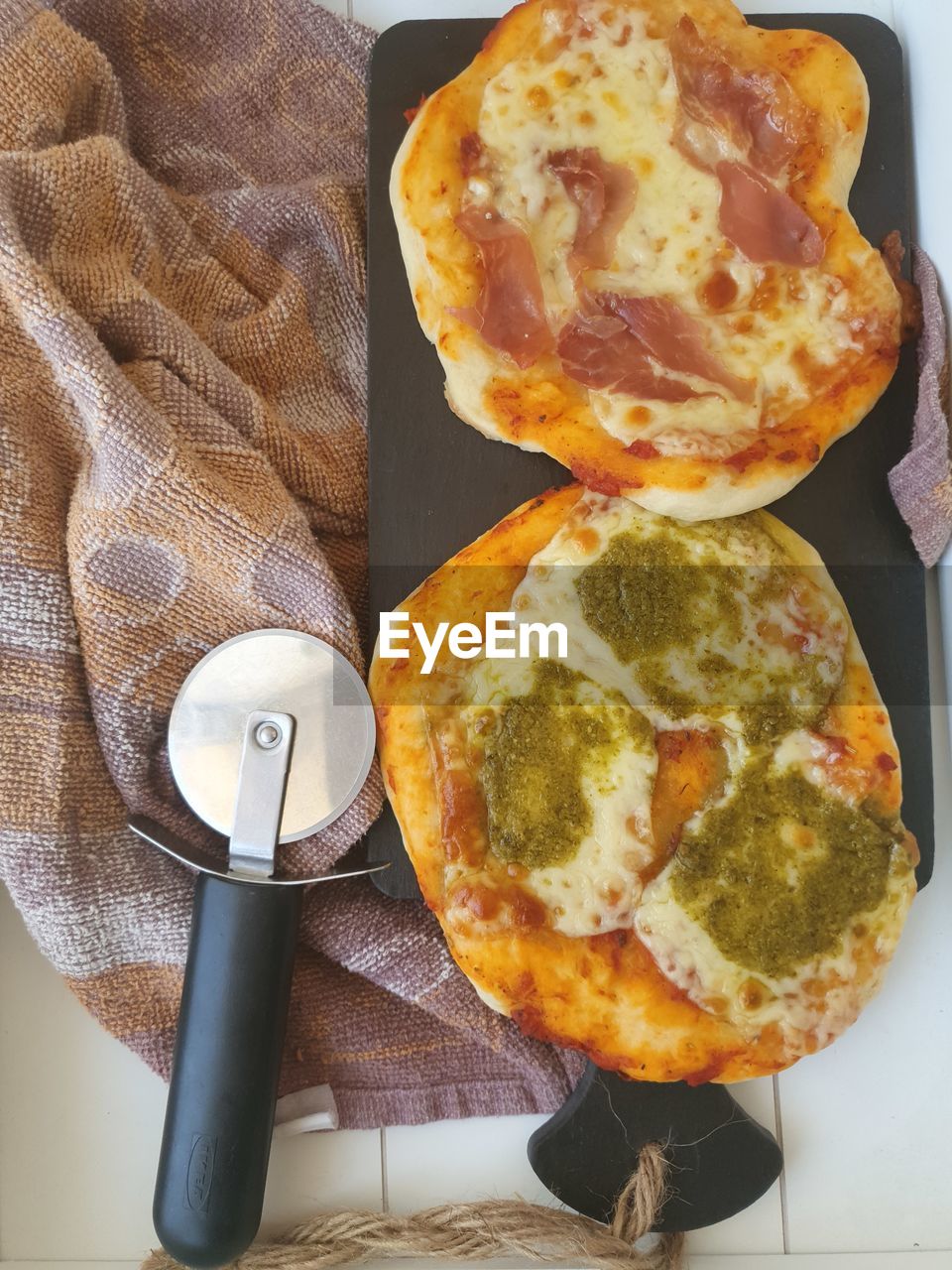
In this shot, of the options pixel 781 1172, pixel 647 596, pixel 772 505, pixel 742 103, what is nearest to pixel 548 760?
pixel 647 596

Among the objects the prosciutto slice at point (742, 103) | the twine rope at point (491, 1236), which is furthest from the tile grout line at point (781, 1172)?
the prosciutto slice at point (742, 103)

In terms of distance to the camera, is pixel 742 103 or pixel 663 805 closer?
pixel 663 805

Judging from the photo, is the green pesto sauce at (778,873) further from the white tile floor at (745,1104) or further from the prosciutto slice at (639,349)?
the prosciutto slice at (639,349)

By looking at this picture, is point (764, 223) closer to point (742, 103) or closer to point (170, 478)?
point (742, 103)

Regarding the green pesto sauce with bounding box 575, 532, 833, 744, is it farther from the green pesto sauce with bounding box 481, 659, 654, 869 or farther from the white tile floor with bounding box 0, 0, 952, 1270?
the white tile floor with bounding box 0, 0, 952, 1270

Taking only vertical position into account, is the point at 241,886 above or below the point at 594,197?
below

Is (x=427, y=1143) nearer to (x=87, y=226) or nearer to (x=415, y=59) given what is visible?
(x=87, y=226)
